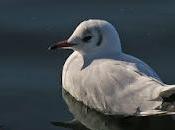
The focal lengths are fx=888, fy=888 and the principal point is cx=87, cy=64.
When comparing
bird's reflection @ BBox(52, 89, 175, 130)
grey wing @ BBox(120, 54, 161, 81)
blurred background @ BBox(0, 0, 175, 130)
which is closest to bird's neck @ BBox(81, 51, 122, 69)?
grey wing @ BBox(120, 54, 161, 81)

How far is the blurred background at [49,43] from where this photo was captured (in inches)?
331

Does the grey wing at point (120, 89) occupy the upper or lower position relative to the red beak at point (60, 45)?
lower

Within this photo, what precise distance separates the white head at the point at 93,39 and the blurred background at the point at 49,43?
0.39 m

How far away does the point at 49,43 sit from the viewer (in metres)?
9.53

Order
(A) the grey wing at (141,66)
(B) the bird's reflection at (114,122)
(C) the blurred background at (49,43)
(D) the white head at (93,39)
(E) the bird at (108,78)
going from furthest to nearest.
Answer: (D) the white head at (93,39) → (C) the blurred background at (49,43) → (A) the grey wing at (141,66) → (B) the bird's reflection at (114,122) → (E) the bird at (108,78)

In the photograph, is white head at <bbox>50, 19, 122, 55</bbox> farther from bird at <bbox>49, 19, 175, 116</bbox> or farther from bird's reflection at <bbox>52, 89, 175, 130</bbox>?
bird's reflection at <bbox>52, 89, 175, 130</bbox>

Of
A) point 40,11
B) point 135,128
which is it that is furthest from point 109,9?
point 135,128

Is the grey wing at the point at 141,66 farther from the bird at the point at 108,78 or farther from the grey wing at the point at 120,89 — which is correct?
the grey wing at the point at 120,89

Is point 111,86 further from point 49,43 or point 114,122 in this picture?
point 49,43

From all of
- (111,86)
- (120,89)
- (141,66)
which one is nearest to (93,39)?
(141,66)

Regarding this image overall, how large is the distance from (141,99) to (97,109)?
1.93 ft

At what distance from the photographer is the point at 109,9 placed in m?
10.2

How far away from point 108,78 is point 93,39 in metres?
0.71

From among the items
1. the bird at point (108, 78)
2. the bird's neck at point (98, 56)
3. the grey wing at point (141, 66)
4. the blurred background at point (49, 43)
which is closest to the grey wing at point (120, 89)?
the bird at point (108, 78)
